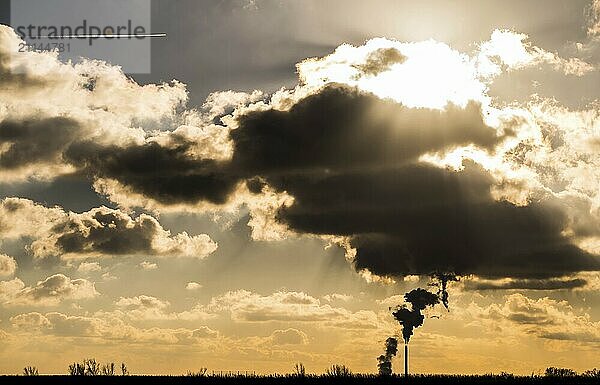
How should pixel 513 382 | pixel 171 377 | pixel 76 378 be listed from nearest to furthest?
pixel 76 378 → pixel 171 377 → pixel 513 382

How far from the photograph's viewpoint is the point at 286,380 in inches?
3022

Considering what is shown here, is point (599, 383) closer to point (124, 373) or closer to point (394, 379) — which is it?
point (394, 379)

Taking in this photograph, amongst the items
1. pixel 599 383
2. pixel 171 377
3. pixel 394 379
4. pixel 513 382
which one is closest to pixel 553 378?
pixel 513 382

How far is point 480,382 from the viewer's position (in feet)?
273

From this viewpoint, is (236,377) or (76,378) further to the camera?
(236,377)

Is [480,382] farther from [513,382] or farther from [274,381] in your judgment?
[274,381]

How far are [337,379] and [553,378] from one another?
2686 cm

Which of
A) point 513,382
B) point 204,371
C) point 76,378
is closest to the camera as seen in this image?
point 76,378

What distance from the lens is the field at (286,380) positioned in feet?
230

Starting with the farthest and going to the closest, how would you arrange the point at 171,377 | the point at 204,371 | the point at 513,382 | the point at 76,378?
the point at 513,382, the point at 204,371, the point at 171,377, the point at 76,378

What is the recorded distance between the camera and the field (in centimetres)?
7006

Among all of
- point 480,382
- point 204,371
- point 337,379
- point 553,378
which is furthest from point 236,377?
point 553,378

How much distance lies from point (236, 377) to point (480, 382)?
24.8 metres

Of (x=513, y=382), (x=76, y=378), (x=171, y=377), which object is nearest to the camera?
(x=76, y=378)
